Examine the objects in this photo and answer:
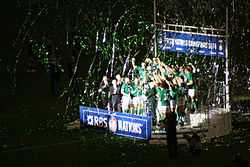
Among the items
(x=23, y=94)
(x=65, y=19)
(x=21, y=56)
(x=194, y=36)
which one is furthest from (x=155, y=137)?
(x=21, y=56)

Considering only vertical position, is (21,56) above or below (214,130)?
above

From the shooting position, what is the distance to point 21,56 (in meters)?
40.3

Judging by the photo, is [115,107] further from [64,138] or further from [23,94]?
[23,94]

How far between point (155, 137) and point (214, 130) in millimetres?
1853

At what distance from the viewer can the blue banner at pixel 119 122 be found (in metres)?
19.4

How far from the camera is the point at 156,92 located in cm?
2103

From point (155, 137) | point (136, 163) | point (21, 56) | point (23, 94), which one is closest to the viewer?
point (136, 163)

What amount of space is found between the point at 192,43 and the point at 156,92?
2159mm

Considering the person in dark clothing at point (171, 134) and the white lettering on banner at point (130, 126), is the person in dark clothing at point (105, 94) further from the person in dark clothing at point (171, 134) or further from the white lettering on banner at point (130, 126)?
the person in dark clothing at point (171, 134)

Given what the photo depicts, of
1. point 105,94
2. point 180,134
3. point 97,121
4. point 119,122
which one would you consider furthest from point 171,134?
point 105,94

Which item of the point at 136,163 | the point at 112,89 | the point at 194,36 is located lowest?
the point at 136,163

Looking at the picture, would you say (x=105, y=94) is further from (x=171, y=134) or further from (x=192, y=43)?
(x=171, y=134)

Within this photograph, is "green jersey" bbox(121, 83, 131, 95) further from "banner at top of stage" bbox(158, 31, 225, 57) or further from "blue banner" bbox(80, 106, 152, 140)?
"banner at top of stage" bbox(158, 31, 225, 57)

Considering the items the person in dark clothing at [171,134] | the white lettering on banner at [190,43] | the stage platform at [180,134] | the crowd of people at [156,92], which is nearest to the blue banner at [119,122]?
the stage platform at [180,134]
